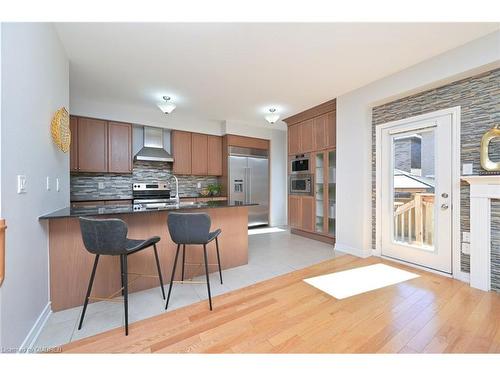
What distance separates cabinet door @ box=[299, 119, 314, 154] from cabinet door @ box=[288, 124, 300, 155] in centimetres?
9

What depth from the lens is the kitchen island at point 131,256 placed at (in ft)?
6.21

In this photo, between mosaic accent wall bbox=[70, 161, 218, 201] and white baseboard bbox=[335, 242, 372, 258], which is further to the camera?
mosaic accent wall bbox=[70, 161, 218, 201]

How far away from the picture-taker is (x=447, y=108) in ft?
8.28

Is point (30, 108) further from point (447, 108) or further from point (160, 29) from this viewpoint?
point (447, 108)

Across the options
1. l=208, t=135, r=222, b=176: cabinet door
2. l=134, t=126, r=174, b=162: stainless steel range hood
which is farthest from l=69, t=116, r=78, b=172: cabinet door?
l=208, t=135, r=222, b=176: cabinet door

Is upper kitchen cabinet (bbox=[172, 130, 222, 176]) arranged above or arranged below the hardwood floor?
above

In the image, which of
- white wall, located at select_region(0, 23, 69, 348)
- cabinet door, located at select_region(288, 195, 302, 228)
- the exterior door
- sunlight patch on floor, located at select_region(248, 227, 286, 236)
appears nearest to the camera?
white wall, located at select_region(0, 23, 69, 348)

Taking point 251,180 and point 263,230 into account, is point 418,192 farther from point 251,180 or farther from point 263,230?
point 251,180

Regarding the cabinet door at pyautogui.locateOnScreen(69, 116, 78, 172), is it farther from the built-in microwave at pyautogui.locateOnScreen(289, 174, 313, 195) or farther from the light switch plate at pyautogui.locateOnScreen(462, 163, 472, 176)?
the light switch plate at pyautogui.locateOnScreen(462, 163, 472, 176)

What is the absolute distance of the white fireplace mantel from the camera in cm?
217

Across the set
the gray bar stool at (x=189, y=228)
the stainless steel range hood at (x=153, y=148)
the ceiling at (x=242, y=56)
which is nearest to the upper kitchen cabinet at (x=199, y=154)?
the stainless steel range hood at (x=153, y=148)

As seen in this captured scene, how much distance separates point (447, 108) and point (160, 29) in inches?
128
